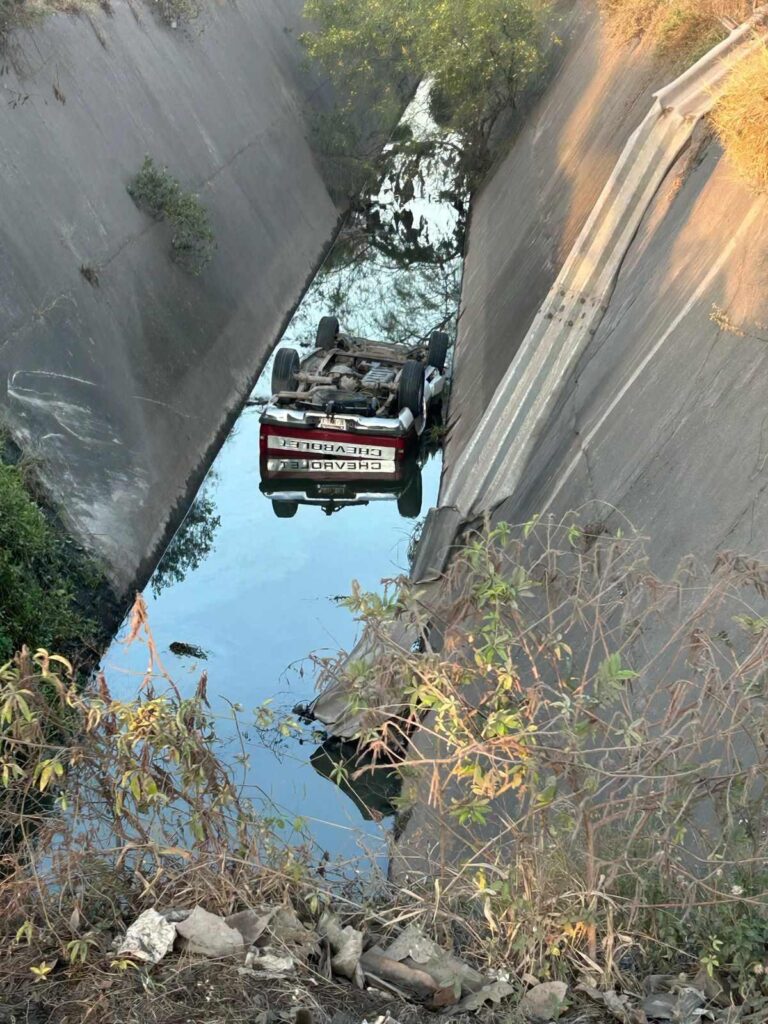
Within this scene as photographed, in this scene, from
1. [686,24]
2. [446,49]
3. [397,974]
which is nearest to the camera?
[397,974]

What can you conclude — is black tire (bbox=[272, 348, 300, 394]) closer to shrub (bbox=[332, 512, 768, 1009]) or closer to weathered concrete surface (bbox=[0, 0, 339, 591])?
weathered concrete surface (bbox=[0, 0, 339, 591])

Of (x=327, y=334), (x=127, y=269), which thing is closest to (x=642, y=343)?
(x=127, y=269)

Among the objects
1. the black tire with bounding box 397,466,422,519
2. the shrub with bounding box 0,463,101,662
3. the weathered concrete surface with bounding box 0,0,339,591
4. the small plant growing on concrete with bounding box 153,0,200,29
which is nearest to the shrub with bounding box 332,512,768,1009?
the shrub with bounding box 0,463,101,662

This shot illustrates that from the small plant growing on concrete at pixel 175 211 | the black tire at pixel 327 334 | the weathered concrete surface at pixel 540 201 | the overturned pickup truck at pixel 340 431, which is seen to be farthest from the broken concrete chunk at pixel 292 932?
the black tire at pixel 327 334

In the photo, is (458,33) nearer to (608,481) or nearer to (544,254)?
(544,254)

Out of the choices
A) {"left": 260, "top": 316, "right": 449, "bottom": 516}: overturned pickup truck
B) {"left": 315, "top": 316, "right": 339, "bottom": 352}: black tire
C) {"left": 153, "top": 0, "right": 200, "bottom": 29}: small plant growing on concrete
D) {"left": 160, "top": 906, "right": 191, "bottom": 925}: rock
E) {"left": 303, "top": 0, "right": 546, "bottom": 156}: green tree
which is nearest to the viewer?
{"left": 160, "top": 906, "right": 191, "bottom": 925}: rock

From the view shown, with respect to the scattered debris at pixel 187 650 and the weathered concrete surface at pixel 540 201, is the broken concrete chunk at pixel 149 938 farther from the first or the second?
the weathered concrete surface at pixel 540 201

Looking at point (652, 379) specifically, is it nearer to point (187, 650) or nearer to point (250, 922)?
point (187, 650)
